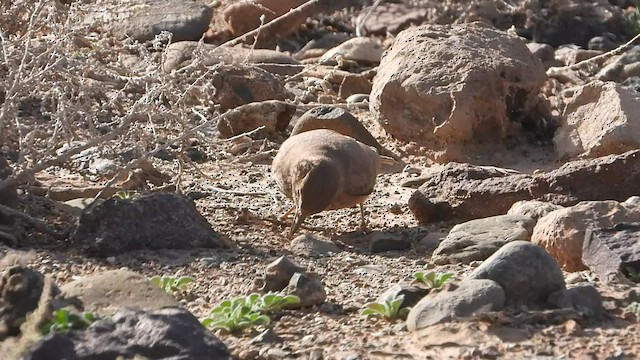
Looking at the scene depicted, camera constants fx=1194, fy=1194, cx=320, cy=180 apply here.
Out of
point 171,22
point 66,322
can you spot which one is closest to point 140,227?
point 66,322

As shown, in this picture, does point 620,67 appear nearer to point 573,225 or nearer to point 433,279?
point 573,225

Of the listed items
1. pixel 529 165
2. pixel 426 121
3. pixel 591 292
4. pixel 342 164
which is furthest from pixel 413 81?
pixel 591 292

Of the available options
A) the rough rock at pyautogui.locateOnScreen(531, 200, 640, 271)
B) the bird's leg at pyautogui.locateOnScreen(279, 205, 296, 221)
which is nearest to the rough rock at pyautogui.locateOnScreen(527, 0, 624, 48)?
the bird's leg at pyautogui.locateOnScreen(279, 205, 296, 221)

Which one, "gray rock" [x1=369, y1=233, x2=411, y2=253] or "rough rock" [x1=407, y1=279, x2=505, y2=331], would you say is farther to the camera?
"gray rock" [x1=369, y1=233, x2=411, y2=253]

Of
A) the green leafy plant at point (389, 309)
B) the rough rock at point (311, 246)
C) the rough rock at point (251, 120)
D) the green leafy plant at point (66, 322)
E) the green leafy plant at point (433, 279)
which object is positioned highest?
the green leafy plant at point (66, 322)

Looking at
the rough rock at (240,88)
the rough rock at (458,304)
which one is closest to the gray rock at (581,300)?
the rough rock at (458,304)

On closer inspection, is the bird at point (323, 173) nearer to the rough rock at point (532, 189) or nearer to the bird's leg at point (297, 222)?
the bird's leg at point (297, 222)

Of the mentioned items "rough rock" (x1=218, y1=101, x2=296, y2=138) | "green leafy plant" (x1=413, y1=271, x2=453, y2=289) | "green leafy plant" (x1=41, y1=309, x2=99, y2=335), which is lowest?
"rough rock" (x1=218, y1=101, x2=296, y2=138)

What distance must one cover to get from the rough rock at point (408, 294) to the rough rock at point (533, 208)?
1.29 meters

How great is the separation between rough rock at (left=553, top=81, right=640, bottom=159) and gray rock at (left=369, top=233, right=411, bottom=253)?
6.92ft

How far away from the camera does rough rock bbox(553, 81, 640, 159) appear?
6.80m

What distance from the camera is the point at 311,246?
4.97 m

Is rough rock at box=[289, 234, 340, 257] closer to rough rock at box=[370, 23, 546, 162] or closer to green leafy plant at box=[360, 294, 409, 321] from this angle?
green leafy plant at box=[360, 294, 409, 321]

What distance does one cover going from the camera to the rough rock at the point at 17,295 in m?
3.31
